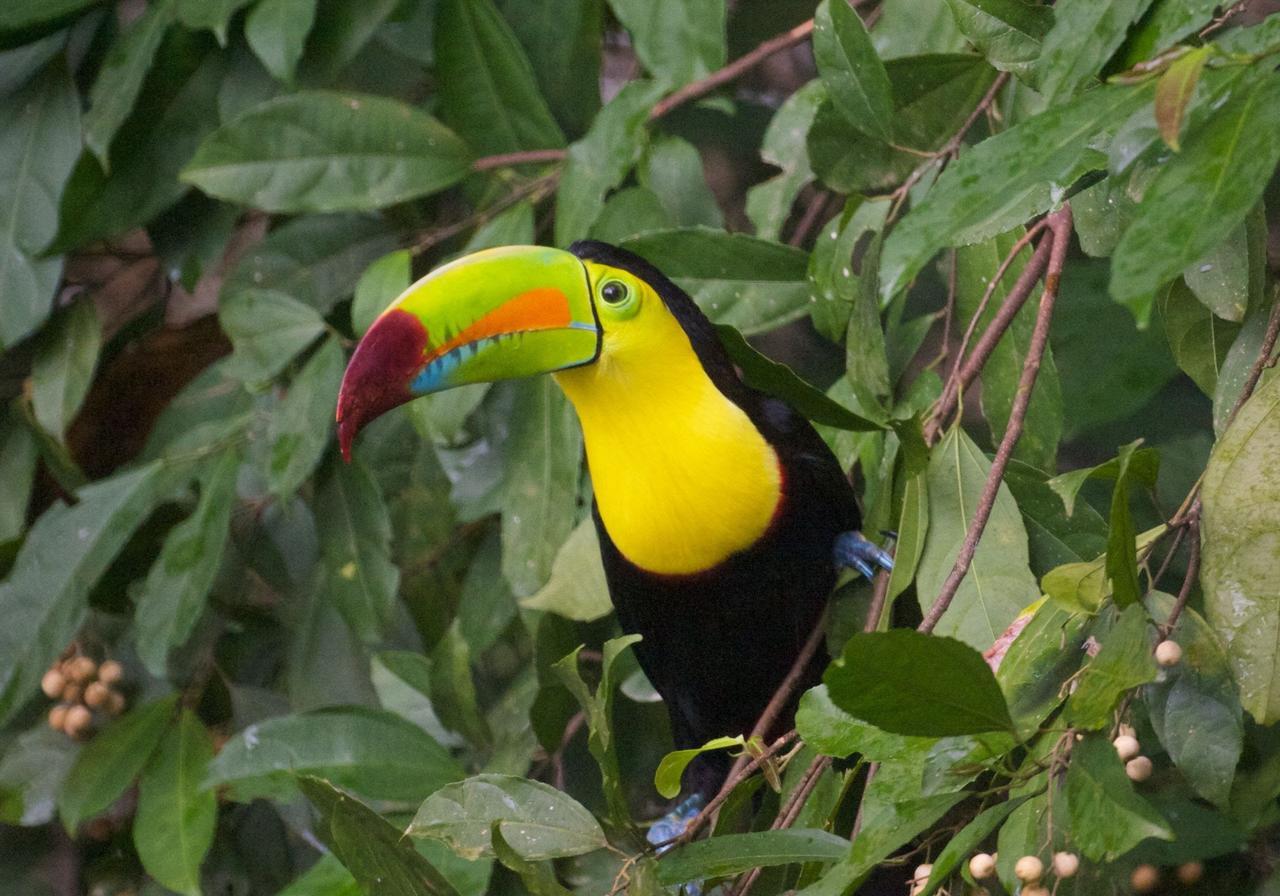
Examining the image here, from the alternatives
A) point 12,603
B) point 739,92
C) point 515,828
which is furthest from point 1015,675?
point 739,92

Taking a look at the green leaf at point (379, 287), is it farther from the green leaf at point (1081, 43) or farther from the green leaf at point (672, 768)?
the green leaf at point (1081, 43)

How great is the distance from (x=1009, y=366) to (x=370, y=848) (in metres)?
0.66

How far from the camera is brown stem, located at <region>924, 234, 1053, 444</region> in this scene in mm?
1135

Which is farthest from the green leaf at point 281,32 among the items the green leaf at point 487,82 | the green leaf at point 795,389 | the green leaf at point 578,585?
the green leaf at point 795,389

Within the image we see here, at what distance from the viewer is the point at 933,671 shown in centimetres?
75

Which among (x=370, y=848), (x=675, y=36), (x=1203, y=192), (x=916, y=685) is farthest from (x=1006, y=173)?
(x=675, y=36)

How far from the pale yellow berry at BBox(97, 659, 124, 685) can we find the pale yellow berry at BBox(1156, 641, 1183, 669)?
1455 mm

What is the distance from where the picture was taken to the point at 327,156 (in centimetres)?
178

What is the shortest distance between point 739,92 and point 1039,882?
1931mm

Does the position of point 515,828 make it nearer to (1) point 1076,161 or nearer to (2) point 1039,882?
(2) point 1039,882

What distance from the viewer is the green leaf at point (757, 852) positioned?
90 centimetres

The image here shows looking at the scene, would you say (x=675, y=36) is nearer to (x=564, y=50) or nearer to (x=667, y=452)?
(x=564, y=50)

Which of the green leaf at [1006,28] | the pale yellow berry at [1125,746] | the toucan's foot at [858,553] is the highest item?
the green leaf at [1006,28]

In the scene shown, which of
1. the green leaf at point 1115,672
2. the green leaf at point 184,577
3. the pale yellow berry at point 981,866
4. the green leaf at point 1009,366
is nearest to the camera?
the green leaf at point 1115,672
